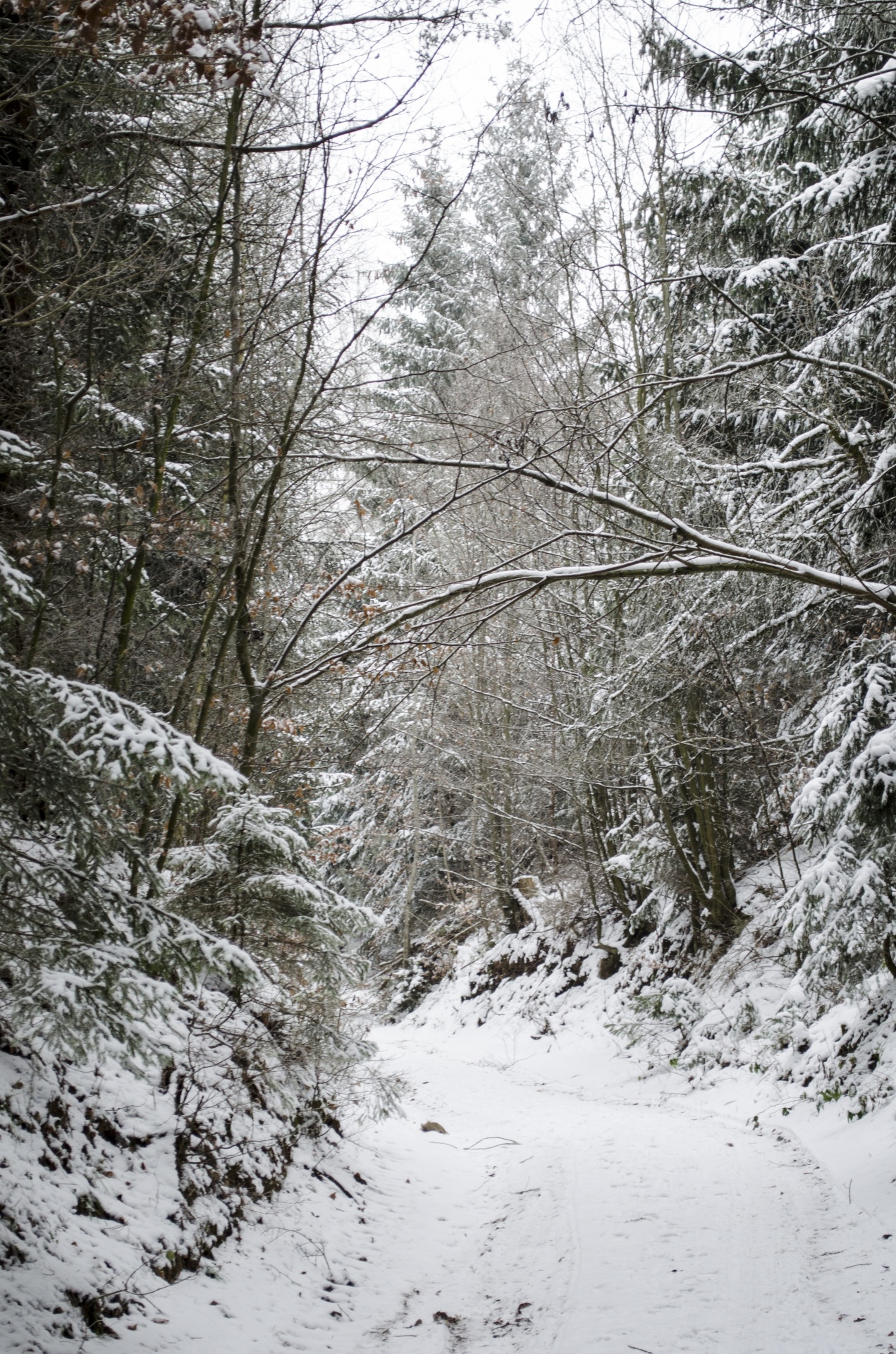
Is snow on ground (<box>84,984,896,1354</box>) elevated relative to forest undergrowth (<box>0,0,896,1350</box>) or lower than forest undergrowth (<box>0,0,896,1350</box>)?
lower

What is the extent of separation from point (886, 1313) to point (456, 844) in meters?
14.8

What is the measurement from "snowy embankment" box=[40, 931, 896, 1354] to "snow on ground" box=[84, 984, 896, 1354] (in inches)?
0.5

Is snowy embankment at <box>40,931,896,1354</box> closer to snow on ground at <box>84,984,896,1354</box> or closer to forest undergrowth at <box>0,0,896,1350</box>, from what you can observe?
snow on ground at <box>84,984,896,1354</box>

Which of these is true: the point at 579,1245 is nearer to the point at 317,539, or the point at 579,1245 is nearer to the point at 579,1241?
the point at 579,1241

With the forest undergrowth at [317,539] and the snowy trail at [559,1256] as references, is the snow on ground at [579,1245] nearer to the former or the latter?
the snowy trail at [559,1256]

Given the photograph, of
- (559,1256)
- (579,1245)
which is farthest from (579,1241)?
(559,1256)

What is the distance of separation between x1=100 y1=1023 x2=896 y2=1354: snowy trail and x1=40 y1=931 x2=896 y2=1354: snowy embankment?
0.01 metres

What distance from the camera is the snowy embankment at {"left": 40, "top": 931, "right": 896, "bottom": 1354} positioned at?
3375 mm

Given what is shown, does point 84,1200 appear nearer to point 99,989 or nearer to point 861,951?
point 99,989

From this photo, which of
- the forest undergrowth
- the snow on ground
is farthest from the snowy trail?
the forest undergrowth

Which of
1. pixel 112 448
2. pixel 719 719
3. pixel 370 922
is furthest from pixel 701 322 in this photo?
pixel 370 922

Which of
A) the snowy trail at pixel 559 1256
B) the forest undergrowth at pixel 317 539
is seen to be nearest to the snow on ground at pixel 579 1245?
the snowy trail at pixel 559 1256

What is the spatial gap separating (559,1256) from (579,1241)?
18 centimetres

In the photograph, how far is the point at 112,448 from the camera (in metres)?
4.98
